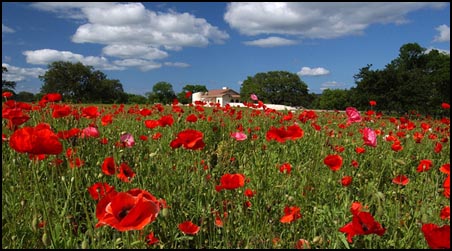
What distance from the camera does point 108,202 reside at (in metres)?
1.27

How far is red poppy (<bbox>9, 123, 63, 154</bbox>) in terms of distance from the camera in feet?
4.50

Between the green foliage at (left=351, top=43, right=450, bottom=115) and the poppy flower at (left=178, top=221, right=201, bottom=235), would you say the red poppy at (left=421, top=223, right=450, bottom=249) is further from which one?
the green foliage at (left=351, top=43, right=450, bottom=115)

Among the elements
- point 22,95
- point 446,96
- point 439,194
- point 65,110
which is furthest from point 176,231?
point 446,96

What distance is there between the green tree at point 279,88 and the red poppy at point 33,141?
8056 cm

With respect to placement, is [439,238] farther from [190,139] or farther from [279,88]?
[279,88]

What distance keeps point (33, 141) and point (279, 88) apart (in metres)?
87.1

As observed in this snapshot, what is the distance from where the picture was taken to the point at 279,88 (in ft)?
286

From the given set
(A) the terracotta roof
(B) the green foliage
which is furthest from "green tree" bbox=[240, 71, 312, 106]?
(B) the green foliage

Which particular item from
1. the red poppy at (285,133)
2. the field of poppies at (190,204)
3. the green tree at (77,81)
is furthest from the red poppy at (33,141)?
the green tree at (77,81)

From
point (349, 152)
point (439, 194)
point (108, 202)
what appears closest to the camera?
point (108, 202)

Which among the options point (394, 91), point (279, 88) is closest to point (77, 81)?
point (279, 88)

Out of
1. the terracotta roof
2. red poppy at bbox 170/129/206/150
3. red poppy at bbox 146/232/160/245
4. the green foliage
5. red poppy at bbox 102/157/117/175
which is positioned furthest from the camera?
the terracotta roof

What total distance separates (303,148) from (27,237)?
9.89 feet

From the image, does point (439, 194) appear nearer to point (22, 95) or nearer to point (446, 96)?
point (22, 95)
